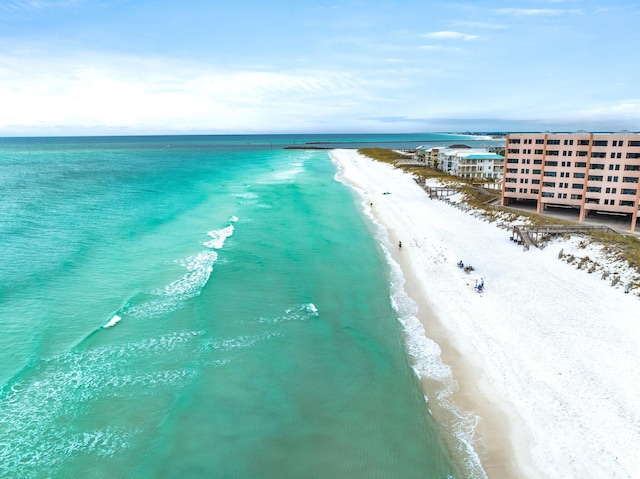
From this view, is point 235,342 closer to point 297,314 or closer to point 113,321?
point 297,314

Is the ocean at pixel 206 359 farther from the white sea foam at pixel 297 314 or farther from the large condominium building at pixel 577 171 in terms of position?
the large condominium building at pixel 577 171

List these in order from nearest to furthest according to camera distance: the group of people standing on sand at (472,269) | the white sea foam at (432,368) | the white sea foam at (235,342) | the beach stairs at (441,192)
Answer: the white sea foam at (432,368), the white sea foam at (235,342), the group of people standing on sand at (472,269), the beach stairs at (441,192)

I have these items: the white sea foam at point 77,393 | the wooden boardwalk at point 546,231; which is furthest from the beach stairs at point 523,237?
the white sea foam at point 77,393

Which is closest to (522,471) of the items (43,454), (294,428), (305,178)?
(294,428)

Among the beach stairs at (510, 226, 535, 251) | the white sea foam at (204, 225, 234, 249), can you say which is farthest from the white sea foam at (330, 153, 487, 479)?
the white sea foam at (204, 225, 234, 249)

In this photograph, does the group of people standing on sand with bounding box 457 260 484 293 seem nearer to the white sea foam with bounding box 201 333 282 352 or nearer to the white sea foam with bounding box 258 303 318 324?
the white sea foam with bounding box 258 303 318 324

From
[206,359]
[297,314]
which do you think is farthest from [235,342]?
[297,314]
